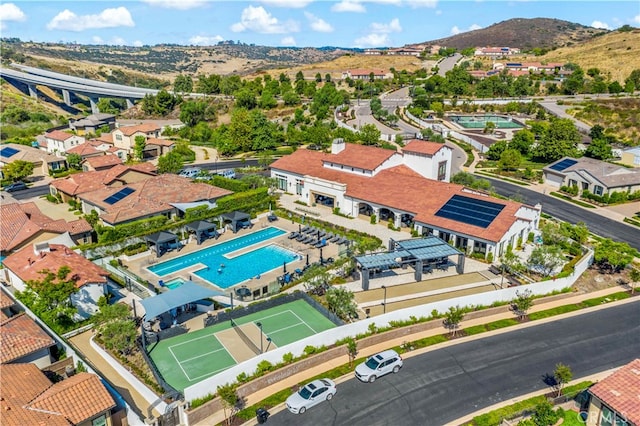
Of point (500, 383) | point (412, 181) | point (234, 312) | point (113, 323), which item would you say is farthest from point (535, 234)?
point (113, 323)

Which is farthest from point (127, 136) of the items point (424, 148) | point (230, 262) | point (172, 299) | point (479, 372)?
point (479, 372)

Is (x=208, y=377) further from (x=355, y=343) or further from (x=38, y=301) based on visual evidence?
(x=38, y=301)

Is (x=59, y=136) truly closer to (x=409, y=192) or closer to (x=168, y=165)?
(x=168, y=165)

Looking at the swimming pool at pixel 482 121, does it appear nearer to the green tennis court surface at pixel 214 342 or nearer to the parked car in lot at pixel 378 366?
the green tennis court surface at pixel 214 342

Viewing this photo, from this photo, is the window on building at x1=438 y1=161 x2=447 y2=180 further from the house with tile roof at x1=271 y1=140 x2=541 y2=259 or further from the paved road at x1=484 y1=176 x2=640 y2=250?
the paved road at x1=484 y1=176 x2=640 y2=250

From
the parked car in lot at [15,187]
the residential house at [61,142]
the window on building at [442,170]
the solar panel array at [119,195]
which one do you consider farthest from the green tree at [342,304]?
the residential house at [61,142]
